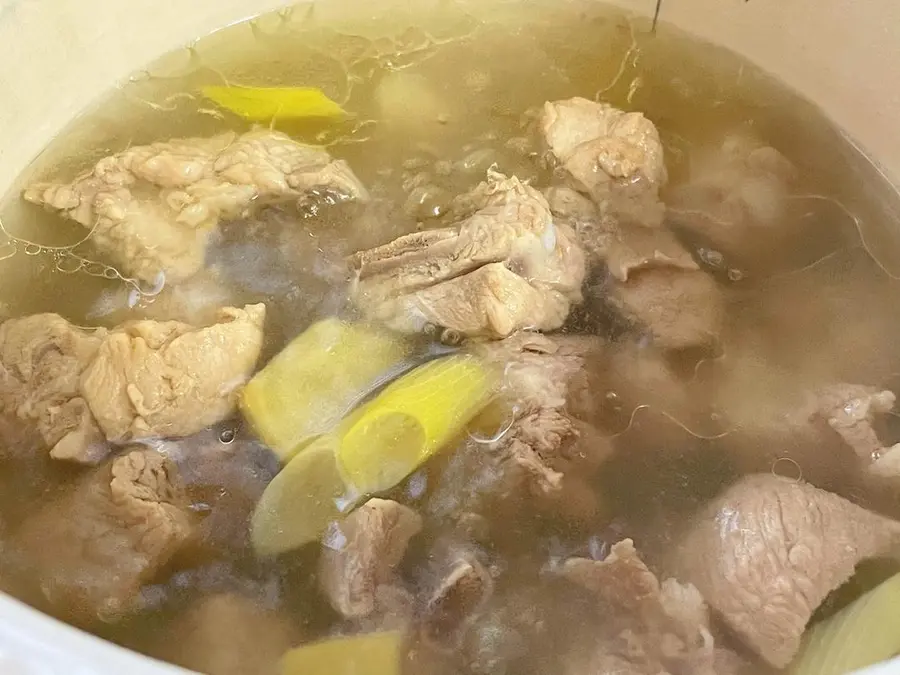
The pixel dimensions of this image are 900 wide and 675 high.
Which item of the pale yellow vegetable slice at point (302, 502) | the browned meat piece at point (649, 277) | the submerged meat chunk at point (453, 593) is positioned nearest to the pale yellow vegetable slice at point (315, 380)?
the pale yellow vegetable slice at point (302, 502)

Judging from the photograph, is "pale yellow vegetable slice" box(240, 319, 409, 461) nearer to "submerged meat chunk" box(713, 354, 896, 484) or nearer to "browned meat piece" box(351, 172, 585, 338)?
"browned meat piece" box(351, 172, 585, 338)

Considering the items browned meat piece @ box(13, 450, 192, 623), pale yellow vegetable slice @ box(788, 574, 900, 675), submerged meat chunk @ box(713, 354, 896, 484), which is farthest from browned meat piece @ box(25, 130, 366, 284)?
pale yellow vegetable slice @ box(788, 574, 900, 675)

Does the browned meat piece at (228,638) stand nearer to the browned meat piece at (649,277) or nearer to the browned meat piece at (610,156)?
the browned meat piece at (649,277)

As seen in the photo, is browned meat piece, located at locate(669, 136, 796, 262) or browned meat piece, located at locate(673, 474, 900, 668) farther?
browned meat piece, located at locate(669, 136, 796, 262)

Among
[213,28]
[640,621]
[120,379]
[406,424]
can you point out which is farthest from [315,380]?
[213,28]

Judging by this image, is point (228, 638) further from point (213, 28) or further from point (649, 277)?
point (213, 28)

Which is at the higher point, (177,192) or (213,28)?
(213,28)
